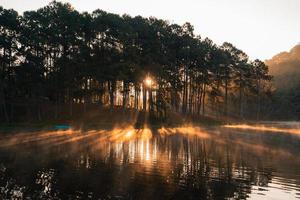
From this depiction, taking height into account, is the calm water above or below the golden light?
below

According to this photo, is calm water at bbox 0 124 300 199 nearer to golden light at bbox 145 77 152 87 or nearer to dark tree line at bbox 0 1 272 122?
dark tree line at bbox 0 1 272 122

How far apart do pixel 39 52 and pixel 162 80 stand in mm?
32935

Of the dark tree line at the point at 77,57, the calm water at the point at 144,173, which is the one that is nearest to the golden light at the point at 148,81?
the dark tree line at the point at 77,57

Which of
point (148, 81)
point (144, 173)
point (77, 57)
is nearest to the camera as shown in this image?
point (144, 173)

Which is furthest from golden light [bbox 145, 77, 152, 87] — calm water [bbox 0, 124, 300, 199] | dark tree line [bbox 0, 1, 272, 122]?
calm water [bbox 0, 124, 300, 199]

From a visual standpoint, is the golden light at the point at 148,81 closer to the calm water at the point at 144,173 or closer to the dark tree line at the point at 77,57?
the dark tree line at the point at 77,57

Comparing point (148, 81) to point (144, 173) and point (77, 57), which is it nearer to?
point (77, 57)

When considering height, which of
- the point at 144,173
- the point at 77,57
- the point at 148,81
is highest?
the point at 77,57

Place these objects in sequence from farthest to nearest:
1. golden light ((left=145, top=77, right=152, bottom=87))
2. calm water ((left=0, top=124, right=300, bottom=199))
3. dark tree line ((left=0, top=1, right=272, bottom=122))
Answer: golden light ((left=145, top=77, right=152, bottom=87)) < dark tree line ((left=0, top=1, right=272, bottom=122)) < calm water ((left=0, top=124, right=300, bottom=199))

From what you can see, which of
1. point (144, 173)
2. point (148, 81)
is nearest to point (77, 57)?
point (148, 81)

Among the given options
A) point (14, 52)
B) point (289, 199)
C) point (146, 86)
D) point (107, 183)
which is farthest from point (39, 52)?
point (289, 199)

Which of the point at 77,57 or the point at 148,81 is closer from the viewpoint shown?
the point at 77,57

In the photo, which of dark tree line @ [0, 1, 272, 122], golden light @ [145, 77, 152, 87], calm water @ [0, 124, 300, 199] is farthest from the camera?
golden light @ [145, 77, 152, 87]

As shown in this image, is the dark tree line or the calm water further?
the dark tree line
